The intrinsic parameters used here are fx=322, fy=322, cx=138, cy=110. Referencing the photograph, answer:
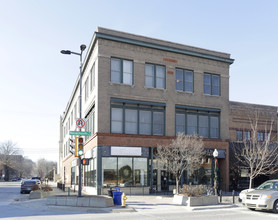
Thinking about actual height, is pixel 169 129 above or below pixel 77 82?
below

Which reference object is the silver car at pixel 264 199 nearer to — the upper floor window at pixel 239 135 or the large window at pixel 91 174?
the large window at pixel 91 174

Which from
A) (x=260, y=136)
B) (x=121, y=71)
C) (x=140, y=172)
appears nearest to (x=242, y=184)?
(x=260, y=136)

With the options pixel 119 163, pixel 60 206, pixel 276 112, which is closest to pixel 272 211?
pixel 60 206

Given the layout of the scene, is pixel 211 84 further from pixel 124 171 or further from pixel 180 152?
pixel 124 171

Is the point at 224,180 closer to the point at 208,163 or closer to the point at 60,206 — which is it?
the point at 208,163

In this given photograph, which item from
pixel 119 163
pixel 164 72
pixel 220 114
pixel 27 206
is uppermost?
pixel 164 72

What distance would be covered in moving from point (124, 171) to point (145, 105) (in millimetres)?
6422

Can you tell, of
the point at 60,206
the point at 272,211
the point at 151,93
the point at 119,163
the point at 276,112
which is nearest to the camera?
the point at 272,211

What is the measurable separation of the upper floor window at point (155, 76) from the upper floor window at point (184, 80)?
1653mm

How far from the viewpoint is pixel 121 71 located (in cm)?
2923

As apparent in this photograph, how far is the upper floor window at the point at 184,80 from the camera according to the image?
3188 centimetres

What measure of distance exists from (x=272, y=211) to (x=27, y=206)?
14.4 m

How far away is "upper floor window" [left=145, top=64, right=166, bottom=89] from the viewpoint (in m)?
30.5

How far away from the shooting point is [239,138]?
40781 millimetres
